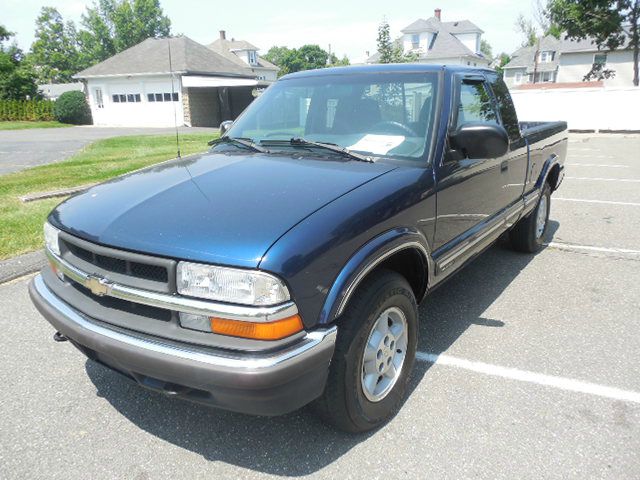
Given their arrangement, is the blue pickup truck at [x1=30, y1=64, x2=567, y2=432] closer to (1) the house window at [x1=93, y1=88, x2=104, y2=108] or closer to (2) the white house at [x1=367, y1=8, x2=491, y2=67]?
(1) the house window at [x1=93, y1=88, x2=104, y2=108]

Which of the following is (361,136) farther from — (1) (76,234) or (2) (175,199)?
(1) (76,234)

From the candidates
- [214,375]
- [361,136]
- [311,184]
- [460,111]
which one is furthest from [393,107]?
[214,375]

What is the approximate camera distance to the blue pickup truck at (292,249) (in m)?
2.02

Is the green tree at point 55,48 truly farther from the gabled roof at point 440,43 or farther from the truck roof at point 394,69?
the truck roof at point 394,69

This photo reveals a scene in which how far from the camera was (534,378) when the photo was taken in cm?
308

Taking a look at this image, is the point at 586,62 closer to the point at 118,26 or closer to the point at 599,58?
the point at 599,58

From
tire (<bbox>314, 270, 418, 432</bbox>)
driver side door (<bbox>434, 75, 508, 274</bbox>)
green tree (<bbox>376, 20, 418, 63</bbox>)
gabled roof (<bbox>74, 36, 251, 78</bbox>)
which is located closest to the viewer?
tire (<bbox>314, 270, 418, 432</bbox>)

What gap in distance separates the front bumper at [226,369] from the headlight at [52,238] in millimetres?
646

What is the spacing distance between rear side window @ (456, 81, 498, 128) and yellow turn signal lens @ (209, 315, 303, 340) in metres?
1.97

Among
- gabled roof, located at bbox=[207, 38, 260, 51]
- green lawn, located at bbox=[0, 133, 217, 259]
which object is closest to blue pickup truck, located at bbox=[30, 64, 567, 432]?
green lawn, located at bbox=[0, 133, 217, 259]

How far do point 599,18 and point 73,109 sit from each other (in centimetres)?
3411

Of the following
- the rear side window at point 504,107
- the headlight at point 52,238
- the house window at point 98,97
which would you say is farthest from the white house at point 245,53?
the headlight at point 52,238

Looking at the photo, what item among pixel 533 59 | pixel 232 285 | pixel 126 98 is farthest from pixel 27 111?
pixel 533 59

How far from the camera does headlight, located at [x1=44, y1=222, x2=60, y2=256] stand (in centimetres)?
268
